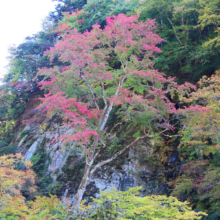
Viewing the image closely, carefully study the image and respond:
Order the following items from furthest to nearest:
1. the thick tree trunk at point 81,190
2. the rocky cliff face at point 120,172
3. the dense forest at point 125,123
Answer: the rocky cliff face at point 120,172 < the thick tree trunk at point 81,190 < the dense forest at point 125,123

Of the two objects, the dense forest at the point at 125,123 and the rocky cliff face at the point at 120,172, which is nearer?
the dense forest at the point at 125,123

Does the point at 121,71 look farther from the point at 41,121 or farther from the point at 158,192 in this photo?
the point at 41,121

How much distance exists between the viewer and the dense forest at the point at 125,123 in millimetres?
5301

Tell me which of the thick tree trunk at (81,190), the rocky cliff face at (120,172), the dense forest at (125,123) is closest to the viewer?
the dense forest at (125,123)

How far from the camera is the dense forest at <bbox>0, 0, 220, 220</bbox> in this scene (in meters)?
5.30

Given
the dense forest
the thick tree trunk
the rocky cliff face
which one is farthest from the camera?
the rocky cliff face

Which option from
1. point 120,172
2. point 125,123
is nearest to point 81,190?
point 120,172

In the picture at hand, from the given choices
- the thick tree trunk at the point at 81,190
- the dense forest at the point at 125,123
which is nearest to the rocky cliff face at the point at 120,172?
the dense forest at the point at 125,123

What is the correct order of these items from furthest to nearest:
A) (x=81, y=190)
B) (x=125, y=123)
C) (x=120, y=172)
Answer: (x=125, y=123)
(x=120, y=172)
(x=81, y=190)

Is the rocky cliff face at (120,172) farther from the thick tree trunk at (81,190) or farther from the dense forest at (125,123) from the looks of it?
the thick tree trunk at (81,190)

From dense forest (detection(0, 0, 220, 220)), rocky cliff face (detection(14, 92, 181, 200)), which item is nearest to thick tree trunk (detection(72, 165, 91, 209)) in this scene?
dense forest (detection(0, 0, 220, 220))

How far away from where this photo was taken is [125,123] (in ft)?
32.2

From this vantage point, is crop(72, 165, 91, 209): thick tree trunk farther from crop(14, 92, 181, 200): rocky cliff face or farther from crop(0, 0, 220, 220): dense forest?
crop(14, 92, 181, 200): rocky cliff face

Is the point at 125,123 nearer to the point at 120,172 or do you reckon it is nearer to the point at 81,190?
the point at 120,172
